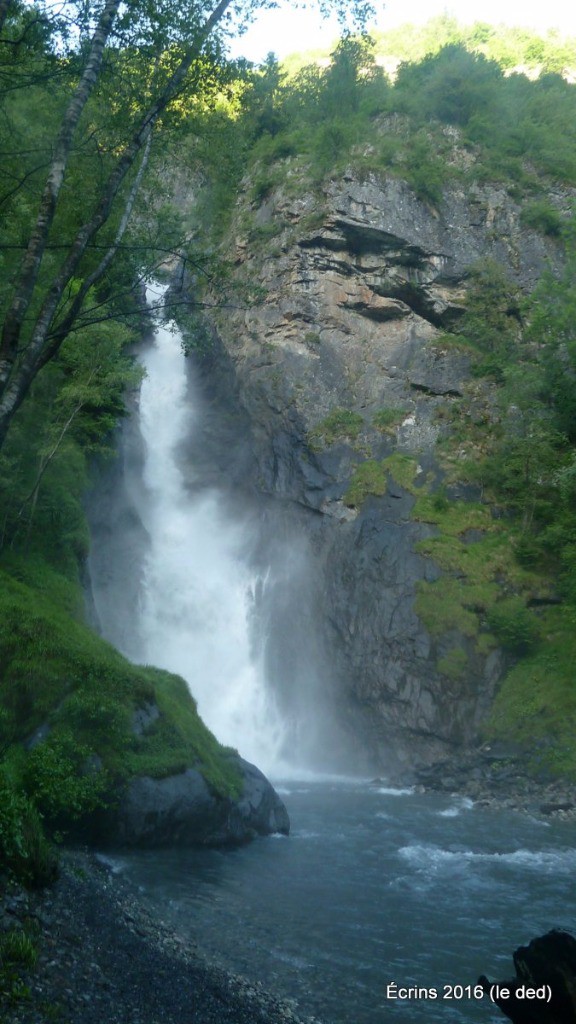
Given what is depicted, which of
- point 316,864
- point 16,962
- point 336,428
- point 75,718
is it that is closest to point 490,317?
point 336,428

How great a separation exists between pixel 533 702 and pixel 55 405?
17661 millimetres

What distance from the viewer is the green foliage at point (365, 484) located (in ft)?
104

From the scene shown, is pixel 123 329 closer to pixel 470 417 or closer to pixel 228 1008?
pixel 228 1008

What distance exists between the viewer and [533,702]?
25.0 m

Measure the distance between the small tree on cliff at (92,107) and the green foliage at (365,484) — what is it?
19.8 metres

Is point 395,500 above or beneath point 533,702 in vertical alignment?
above

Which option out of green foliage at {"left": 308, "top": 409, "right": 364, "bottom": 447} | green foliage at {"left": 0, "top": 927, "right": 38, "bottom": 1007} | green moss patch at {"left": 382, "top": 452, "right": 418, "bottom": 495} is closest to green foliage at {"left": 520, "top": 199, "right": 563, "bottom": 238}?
green foliage at {"left": 308, "top": 409, "right": 364, "bottom": 447}

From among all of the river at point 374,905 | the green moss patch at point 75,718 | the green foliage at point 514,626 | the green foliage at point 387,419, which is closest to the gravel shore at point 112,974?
the river at point 374,905

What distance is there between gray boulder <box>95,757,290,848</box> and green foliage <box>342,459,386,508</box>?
1687 centimetres

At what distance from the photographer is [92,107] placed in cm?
1286

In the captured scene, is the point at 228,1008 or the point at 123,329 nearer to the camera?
the point at 228,1008

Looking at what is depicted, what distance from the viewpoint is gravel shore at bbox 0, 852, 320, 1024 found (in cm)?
605

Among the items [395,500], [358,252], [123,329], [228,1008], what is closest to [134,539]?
[395,500]

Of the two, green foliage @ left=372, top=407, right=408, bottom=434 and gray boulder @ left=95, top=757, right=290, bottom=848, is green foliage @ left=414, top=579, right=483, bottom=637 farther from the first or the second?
gray boulder @ left=95, top=757, right=290, bottom=848
